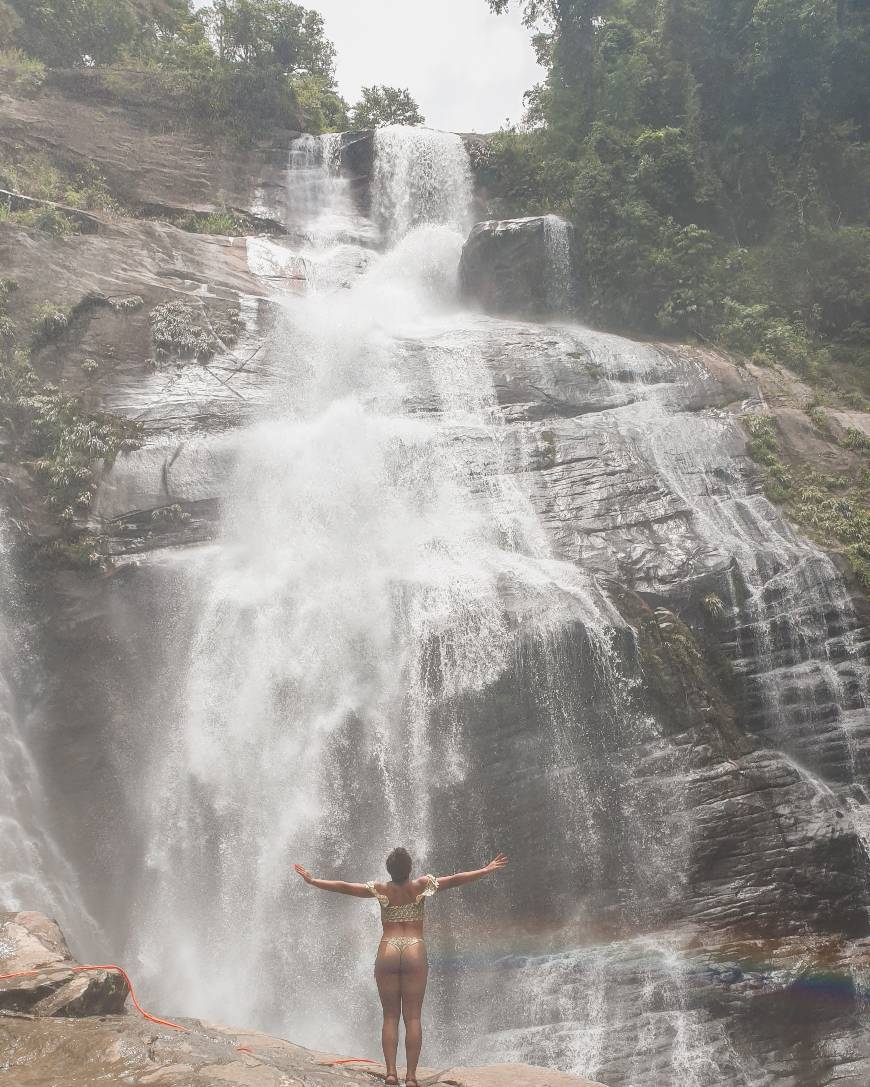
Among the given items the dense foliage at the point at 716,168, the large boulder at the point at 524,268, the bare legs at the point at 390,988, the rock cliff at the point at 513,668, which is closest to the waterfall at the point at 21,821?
the rock cliff at the point at 513,668

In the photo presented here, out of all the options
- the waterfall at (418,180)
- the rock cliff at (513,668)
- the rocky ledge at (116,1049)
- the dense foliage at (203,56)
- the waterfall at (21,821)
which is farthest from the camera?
the dense foliage at (203,56)

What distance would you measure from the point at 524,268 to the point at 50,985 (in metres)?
19.9

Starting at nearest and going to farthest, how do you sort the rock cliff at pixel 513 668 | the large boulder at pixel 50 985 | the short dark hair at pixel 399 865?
the short dark hair at pixel 399 865, the large boulder at pixel 50 985, the rock cliff at pixel 513 668

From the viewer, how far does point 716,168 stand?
24750 mm

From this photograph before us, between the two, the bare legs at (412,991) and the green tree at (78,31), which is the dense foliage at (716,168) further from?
the bare legs at (412,991)

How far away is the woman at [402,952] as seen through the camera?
17.2ft

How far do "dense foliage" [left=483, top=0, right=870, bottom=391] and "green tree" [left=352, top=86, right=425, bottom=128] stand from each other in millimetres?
5949

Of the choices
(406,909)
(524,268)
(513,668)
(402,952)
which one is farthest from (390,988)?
(524,268)

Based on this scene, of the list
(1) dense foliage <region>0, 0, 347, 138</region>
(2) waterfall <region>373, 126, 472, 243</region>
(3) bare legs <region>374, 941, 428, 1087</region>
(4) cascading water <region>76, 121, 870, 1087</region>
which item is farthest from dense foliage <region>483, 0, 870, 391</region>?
(3) bare legs <region>374, 941, 428, 1087</region>

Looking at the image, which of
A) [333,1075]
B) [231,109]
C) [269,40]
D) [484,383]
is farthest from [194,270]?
[333,1075]

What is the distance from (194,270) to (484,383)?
325 inches

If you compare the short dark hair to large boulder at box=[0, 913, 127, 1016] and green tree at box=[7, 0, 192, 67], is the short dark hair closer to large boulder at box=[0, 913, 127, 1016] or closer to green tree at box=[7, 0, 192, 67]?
large boulder at box=[0, 913, 127, 1016]

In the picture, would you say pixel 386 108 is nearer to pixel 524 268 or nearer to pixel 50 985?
pixel 524 268

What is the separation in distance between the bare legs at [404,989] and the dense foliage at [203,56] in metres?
27.8
